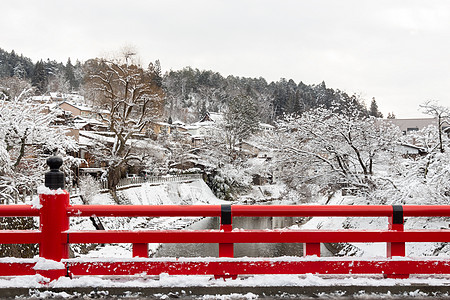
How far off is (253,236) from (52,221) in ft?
6.64

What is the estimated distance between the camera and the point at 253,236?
370cm

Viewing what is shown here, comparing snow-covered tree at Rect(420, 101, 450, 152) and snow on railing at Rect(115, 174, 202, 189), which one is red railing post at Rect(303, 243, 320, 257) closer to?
snow-covered tree at Rect(420, 101, 450, 152)

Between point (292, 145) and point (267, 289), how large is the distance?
1507cm

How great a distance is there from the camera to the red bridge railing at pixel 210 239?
355 centimetres

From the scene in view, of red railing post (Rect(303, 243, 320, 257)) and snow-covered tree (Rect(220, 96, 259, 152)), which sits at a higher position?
snow-covered tree (Rect(220, 96, 259, 152))

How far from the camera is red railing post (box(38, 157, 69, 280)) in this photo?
11.6 feet

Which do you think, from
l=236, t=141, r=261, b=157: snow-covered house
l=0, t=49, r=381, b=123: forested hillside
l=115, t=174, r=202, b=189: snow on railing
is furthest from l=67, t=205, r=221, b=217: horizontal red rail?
l=0, t=49, r=381, b=123: forested hillside

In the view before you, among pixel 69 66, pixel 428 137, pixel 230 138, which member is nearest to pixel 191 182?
pixel 230 138

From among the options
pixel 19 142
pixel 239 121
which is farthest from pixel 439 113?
pixel 239 121

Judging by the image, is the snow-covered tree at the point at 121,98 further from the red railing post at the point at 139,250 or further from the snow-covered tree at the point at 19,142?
the red railing post at the point at 139,250

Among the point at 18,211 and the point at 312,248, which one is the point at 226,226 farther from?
the point at 18,211

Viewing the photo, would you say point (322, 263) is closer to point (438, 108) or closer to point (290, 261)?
point (290, 261)

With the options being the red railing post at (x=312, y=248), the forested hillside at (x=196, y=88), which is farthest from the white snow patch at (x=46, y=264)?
the forested hillside at (x=196, y=88)

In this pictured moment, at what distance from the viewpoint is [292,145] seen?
1817 cm
